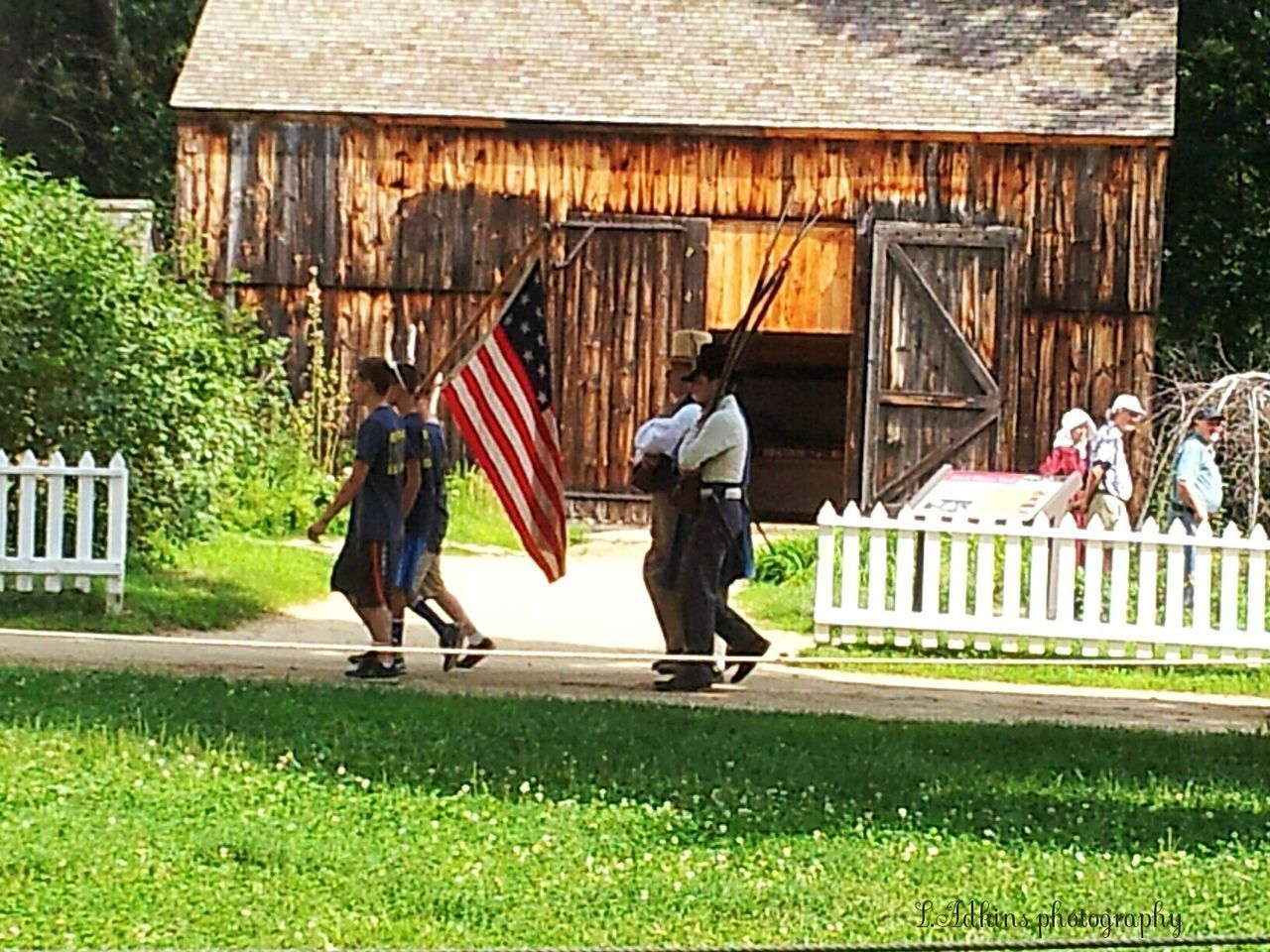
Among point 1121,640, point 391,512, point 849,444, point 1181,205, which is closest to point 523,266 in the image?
point 391,512

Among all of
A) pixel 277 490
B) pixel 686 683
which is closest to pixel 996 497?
pixel 686 683

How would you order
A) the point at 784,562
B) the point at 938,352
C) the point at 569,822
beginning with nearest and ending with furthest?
the point at 569,822 → the point at 784,562 → the point at 938,352

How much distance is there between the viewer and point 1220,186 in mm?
32312

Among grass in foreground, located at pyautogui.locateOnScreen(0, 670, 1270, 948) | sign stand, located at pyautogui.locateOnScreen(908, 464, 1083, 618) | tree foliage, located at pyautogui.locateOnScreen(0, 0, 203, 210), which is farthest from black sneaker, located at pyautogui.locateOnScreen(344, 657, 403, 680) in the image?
tree foliage, located at pyautogui.locateOnScreen(0, 0, 203, 210)

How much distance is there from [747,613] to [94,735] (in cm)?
755

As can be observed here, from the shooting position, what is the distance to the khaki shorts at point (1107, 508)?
55.0 ft

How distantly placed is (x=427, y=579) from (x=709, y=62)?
12370 millimetres

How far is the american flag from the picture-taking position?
1295 cm

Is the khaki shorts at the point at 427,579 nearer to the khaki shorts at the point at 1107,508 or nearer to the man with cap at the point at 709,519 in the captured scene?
the man with cap at the point at 709,519

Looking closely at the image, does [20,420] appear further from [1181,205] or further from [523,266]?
[1181,205]

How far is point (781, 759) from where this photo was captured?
9711mm

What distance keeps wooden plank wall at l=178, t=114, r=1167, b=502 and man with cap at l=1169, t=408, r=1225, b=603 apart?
6296mm

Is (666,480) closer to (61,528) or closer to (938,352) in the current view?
(61,528)

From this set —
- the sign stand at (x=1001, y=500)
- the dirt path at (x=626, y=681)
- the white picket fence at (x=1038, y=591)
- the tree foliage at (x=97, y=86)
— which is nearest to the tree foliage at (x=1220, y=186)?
the tree foliage at (x=97, y=86)
